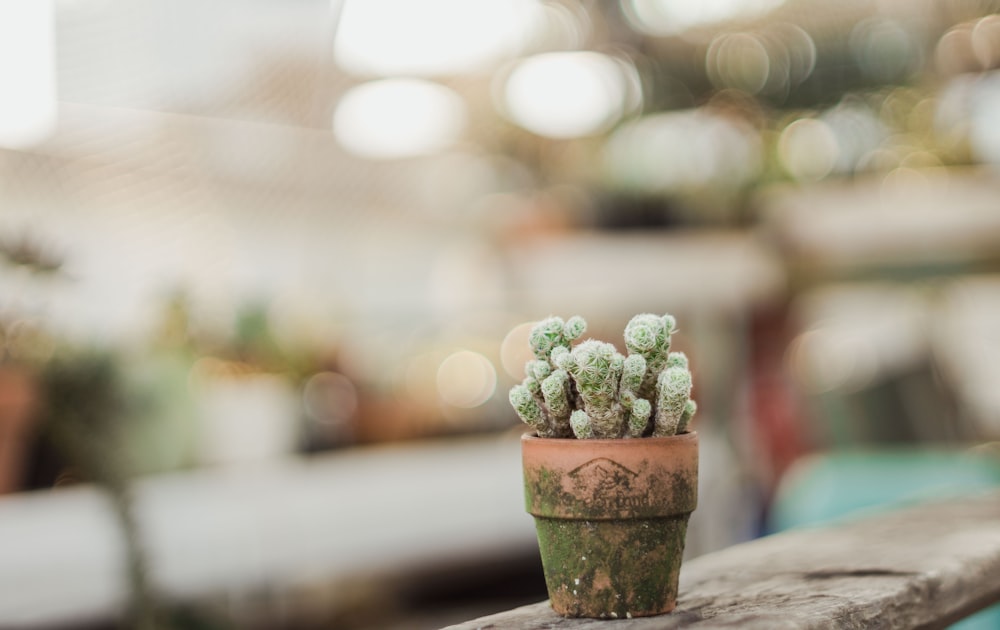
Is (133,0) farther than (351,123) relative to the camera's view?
No

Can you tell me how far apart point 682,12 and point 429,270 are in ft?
5.10

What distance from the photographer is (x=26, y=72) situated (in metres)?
2.46

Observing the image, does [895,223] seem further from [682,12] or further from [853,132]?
[682,12]

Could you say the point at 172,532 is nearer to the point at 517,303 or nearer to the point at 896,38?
the point at 517,303

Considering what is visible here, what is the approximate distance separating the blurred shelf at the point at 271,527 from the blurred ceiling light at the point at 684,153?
1544 millimetres

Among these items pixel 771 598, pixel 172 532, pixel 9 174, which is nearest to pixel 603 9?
pixel 9 174

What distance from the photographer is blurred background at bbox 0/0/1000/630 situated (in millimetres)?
2340

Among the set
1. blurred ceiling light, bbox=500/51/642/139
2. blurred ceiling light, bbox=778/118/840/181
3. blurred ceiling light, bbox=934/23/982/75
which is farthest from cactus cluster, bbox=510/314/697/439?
blurred ceiling light, bbox=934/23/982/75

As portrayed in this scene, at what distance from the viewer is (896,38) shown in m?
4.79

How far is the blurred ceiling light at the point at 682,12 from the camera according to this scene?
419 cm

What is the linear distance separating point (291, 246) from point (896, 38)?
118 inches

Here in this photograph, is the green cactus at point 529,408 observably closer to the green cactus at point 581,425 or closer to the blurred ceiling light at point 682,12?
the green cactus at point 581,425

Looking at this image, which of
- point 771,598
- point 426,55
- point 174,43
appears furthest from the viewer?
point 426,55

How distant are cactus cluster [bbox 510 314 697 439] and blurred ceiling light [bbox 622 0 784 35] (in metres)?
3.54
